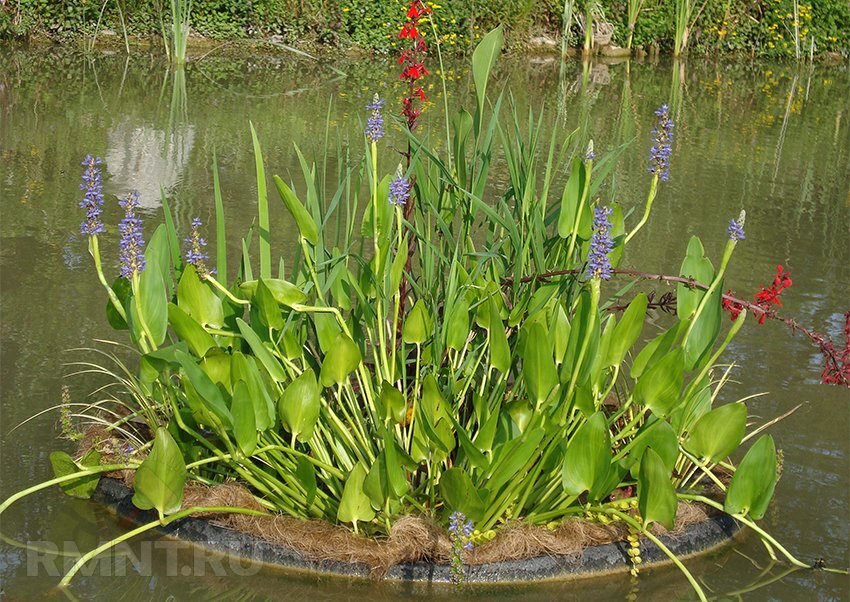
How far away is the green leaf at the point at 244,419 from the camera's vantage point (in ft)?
8.98

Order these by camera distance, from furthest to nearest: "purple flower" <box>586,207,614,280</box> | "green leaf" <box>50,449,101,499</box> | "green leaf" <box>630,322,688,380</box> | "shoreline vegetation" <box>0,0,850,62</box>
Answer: "shoreline vegetation" <box>0,0,850,62</box> → "green leaf" <box>50,449,101,499</box> → "green leaf" <box>630,322,688,380</box> → "purple flower" <box>586,207,614,280</box>

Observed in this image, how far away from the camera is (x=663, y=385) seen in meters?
2.90

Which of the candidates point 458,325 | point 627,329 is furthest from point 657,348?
point 458,325

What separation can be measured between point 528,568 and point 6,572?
1.35 metres

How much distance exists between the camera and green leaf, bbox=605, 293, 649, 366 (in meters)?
2.94

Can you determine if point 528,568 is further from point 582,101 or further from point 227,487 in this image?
point 582,101

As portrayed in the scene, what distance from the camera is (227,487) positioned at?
3182mm

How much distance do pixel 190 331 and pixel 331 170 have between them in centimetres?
471

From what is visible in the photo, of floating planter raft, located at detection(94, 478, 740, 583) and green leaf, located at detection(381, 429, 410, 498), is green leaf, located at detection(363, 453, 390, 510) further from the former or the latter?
floating planter raft, located at detection(94, 478, 740, 583)

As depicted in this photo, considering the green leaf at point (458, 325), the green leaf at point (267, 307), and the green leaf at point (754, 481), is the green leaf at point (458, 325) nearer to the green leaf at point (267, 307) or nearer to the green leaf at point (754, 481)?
the green leaf at point (267, 307)

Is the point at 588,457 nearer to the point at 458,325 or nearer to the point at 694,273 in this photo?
the point at 458,325

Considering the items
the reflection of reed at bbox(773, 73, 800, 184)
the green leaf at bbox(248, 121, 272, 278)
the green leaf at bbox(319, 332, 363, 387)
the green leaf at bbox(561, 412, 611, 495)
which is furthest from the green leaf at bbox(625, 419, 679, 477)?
the reflection of reed at bbox(773, 73, 800, 184)

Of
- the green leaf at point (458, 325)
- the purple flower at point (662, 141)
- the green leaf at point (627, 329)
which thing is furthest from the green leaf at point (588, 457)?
the purple flower at point (662, 141)

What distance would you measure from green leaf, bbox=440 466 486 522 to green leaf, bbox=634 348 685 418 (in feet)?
1.62
